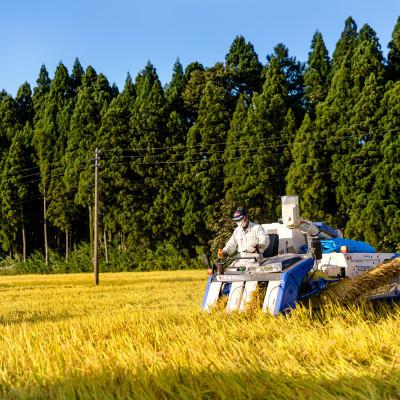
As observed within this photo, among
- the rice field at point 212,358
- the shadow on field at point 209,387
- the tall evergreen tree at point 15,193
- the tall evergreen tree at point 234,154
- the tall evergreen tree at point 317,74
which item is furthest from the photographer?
the tall evergreen tree at point 15,193

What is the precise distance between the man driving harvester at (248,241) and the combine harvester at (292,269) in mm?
157

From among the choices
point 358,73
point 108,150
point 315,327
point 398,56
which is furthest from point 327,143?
point 315,327

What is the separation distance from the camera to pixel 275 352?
18.5 feet

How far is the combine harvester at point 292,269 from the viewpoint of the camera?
27.9ft

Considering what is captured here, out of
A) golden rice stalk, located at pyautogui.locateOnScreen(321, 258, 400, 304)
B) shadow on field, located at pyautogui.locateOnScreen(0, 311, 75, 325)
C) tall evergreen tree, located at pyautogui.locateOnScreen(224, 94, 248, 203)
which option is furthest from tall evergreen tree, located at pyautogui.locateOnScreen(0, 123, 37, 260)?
golden rice stalk, located at pyautogui.locateOnScreen(321, 258, 400, 304)

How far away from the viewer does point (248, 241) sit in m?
9.62

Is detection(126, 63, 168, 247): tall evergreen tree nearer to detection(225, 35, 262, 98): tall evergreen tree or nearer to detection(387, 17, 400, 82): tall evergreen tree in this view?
detection(225, 35, 262, 98): tall evergreen tree

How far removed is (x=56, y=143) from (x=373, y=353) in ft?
156

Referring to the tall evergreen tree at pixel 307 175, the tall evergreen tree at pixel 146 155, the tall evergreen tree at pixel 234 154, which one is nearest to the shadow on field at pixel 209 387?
the tall evergreen tree at pixel 307 175

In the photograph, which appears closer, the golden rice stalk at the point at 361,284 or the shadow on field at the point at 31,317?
the golden rice stalk at the point at 361,284

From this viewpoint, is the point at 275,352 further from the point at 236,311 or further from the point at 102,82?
the point at 102,82

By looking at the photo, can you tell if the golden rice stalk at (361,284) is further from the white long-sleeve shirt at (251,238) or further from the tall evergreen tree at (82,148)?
the tall evergreen tree at (82,148)

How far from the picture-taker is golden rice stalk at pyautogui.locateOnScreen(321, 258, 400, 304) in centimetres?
898

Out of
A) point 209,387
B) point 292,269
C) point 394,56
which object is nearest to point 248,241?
point 292,269
